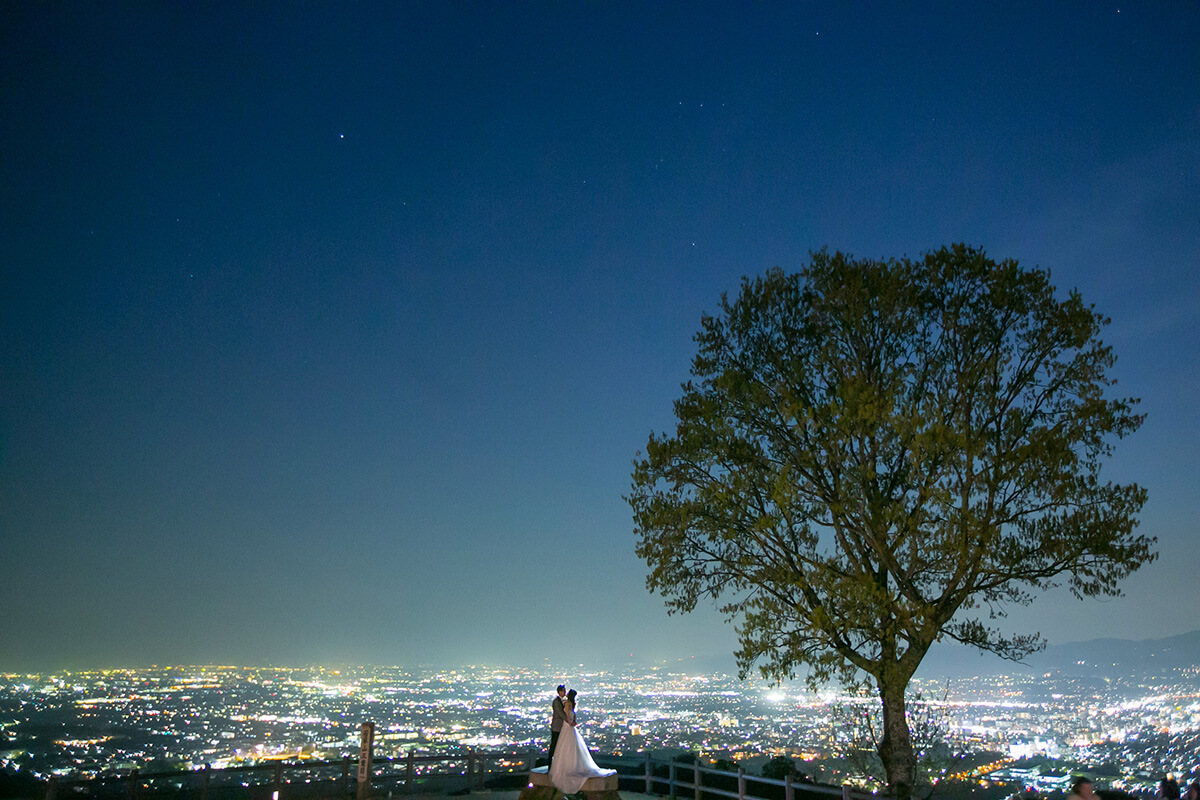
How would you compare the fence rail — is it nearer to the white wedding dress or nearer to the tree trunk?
the tree trunk

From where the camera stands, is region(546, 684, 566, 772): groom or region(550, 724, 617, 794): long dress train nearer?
region(550, 724, 617, 794): long dress train

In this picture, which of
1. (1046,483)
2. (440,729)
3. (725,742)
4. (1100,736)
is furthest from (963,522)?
(440,729)

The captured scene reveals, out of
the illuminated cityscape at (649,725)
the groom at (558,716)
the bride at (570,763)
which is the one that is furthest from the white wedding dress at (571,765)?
the illuminated cityscape at (649,725)

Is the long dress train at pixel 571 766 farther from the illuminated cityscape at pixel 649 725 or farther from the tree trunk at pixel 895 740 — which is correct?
the tree trunk at pixel 895 740

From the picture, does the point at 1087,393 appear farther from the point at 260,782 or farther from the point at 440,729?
the point at 440,729

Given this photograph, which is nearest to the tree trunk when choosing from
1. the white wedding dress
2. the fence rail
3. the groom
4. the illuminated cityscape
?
the illuminated cityscape

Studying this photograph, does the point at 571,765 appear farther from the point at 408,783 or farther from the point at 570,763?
the point at 408,783

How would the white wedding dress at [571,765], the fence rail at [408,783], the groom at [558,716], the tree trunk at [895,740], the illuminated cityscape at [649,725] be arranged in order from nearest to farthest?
1. the white wedding dress at [571,765]
2. the tree trunk at [895,740]
3. the groom at [558,716]
4. the fence rail at [408,783]
5. the illuminated cityscape at [649,725]

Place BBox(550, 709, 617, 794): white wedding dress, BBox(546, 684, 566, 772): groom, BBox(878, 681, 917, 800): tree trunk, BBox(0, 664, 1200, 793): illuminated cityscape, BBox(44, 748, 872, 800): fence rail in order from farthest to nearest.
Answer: BBox(0, 664, 1200, 793): illuminated cityscape < BBox(44, 748, 872, 800): fence rail < BBox(546, 684, 566, 772): groom < BBox(878, 681, 917, 800): tree trunk < BBox(550, 709, 617, 794): white wedding dress
